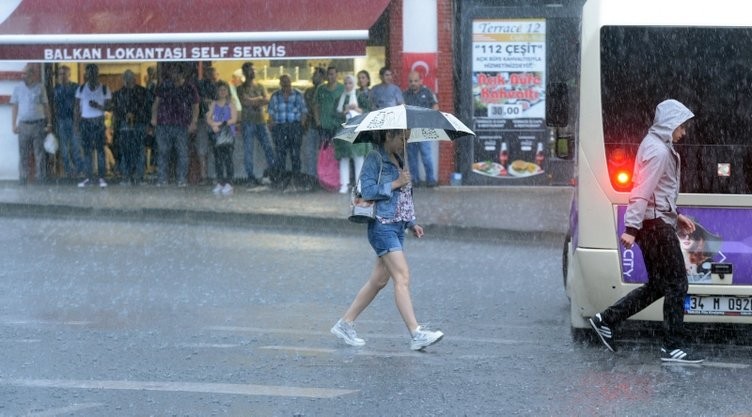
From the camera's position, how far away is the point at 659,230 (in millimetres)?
8500

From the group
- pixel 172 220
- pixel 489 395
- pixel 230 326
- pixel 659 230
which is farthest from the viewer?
pixel 172 220

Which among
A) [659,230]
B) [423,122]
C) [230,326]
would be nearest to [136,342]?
[230,326]

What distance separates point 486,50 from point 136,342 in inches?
499

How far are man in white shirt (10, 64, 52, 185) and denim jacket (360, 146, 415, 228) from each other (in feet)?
44.5

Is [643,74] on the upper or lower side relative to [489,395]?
Result: upper

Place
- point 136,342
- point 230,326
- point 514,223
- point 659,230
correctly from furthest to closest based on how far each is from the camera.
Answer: point 514,223
point 230,326
point 136,342
point 659,230

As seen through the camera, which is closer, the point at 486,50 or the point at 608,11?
the point at 608,11

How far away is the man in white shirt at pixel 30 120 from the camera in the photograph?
70.7 feet

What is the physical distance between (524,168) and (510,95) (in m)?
1.14

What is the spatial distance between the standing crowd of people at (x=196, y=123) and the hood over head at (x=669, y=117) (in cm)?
1179

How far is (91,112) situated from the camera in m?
21.6

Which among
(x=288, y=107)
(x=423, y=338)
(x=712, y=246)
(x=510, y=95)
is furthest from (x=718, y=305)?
(x=510, y=95)

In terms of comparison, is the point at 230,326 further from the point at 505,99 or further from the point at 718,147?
the point at 505,99

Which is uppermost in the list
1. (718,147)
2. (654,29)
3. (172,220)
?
(654,29)
